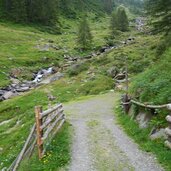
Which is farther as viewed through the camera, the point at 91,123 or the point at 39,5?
the point at 39,5

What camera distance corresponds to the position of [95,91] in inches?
1895

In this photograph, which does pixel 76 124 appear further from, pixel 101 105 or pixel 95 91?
pixel 95 91

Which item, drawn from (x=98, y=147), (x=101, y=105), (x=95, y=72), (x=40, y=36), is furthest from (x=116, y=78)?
(x=40, y=36)

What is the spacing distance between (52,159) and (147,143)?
185 inches

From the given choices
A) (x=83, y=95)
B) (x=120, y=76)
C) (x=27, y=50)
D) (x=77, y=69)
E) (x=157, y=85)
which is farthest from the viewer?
(x=27, y=50)

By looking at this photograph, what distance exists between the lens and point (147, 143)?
52.9 feet

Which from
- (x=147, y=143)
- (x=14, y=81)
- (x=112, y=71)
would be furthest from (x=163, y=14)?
(x=147, y=143)

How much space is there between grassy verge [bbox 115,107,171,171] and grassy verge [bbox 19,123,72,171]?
3628 millimetres

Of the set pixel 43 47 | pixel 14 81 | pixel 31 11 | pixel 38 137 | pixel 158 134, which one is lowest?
pixel 14 81

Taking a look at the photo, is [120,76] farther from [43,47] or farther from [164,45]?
[43,47]

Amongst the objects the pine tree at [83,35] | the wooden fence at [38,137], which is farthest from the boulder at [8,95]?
the pine tree at [83,35]

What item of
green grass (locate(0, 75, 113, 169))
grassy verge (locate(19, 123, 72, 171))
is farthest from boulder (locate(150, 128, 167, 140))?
green grass (locate(0, 75, 113, 169))

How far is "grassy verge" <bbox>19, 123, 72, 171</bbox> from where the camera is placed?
46.0 feet

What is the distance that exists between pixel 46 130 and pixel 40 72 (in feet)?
201
